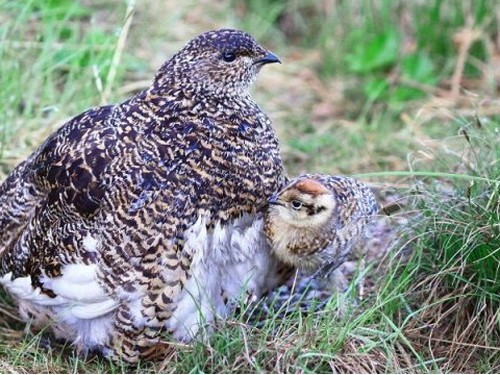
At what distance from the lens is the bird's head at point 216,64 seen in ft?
13.1

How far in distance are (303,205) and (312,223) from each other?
0.08 meters

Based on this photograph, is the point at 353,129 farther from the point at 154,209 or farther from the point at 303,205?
the point at 154,209

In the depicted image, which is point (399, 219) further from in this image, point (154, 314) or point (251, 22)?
point (251, 22)

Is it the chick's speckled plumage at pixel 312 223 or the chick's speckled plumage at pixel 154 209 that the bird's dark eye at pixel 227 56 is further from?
the chick's speckled plumage at pixel 312 223

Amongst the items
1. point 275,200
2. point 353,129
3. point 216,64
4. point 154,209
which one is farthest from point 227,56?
point 353,129

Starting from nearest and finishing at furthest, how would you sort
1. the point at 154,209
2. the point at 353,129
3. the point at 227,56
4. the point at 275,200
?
the point at 154,209 < the point at 275,200 < the point at 227,56 < the point at 353,129

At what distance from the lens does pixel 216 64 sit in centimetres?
401

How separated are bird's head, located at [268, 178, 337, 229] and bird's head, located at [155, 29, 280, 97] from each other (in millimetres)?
428

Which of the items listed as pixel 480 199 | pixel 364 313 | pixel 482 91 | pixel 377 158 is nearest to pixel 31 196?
pixel 364 313

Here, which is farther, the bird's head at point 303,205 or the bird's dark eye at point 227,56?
the bird's dark eye at point 227,56

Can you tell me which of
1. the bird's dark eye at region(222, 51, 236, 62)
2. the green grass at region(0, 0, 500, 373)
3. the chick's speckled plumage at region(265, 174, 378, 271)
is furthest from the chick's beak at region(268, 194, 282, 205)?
the bird's dark eye at region(222, 51, 236, 62)

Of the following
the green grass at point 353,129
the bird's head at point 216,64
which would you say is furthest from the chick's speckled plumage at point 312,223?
the bird's head at point 216,64

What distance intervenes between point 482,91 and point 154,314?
10.6 feet

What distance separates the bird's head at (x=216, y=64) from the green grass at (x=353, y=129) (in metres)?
0.59
